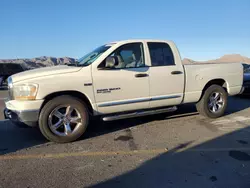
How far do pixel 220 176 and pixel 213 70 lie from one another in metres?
3.47

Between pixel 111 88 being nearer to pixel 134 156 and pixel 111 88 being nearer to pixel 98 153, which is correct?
pixel 98 153

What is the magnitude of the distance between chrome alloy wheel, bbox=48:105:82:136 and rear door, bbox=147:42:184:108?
1.65 meters

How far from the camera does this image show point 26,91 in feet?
13.6

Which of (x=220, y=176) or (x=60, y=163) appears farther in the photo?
(x=60, y=163)

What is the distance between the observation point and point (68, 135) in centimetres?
442

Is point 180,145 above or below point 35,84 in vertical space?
below

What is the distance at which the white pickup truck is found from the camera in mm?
4242

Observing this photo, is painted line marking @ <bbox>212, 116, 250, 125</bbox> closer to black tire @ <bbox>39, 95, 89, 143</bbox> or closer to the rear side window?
the rear side window

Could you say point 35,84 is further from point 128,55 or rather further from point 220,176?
point 220,176

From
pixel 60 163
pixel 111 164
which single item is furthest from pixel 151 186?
pixel 60 163

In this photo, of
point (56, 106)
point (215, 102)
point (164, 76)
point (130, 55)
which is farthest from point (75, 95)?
point (215, 102)

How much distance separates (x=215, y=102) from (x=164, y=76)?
1853mm

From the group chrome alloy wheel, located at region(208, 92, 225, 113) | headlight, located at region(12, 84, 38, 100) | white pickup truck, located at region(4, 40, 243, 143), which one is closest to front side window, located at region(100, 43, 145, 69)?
white pickup truck, located at region(4, 40, 243, 143)

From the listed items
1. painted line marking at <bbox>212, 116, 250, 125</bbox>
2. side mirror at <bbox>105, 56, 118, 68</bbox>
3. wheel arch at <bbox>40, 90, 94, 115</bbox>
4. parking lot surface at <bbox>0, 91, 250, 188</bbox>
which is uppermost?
side mirror at <bbox>105, 56, 118, 68</bbox>
